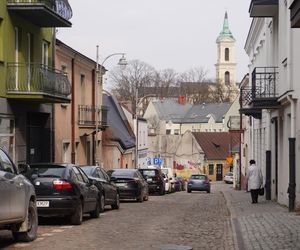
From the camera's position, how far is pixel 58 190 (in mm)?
15062

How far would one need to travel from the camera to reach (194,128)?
127188 mm

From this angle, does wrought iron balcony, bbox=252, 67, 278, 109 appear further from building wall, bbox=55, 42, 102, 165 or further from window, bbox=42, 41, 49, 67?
building wall, bbox=55, 42, 102, 165

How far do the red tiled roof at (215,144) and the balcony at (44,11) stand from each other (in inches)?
2405

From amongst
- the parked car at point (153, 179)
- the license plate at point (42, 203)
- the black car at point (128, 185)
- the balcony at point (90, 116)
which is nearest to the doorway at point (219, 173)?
the parked car at point (153, 179)

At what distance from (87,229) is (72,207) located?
0.79 meters

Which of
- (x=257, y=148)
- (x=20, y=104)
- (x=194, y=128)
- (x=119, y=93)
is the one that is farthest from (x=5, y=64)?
(x=194, y=128)

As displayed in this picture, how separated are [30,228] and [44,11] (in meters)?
11.4

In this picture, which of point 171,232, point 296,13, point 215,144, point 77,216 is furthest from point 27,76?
point 215,144

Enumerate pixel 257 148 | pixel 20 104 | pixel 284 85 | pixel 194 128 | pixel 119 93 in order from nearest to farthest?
pixel 284 85 < pixel 20 104 < pixel 257 148 < pixel 119 93 < pixel 194 128

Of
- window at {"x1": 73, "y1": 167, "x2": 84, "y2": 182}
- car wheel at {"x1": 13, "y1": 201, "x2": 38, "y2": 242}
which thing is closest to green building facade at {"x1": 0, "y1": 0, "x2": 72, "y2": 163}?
window at {"x1": 73, "y1": 167, "x2": 84, "y2": 182}

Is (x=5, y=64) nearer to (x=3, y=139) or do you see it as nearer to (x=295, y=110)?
(x=3, y=139)

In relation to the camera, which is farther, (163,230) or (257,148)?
(257,148)

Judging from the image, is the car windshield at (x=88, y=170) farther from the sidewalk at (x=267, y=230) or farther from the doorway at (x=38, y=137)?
the sidewalk at (x=267, y=230)

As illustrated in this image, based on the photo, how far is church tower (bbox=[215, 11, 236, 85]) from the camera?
144 m
